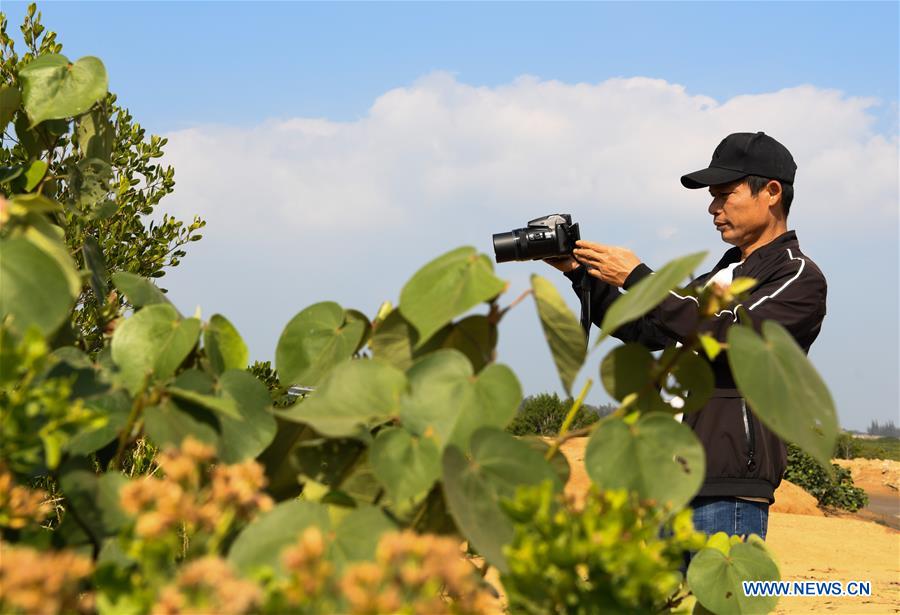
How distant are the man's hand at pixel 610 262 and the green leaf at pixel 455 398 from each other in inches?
108

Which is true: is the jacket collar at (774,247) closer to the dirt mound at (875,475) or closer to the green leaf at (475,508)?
the green leaf at (475,508)

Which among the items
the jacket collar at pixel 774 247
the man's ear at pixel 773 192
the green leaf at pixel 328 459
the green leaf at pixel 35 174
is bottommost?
the green leaf at pixel 328 459

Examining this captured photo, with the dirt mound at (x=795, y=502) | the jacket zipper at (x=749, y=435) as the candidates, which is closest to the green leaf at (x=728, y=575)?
the jacket zipper at (x=749, y=435)

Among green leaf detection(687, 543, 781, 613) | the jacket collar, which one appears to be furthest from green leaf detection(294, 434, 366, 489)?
the jacket collar

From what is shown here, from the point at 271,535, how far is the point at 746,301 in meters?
3.02

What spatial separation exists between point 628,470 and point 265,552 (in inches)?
15.0

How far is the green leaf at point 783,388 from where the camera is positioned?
897 millimetres

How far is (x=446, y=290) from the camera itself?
3.34 ft

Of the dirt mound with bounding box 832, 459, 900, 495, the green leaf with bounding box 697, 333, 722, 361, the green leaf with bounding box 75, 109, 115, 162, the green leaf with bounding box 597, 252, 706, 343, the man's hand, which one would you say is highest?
the man's hand

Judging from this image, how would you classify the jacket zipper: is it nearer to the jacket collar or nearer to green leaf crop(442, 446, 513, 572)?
the jacket collar

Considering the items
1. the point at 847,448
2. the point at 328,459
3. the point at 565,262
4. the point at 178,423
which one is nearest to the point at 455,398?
the point at 328,459

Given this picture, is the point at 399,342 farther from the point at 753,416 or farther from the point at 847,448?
the point at 847,448

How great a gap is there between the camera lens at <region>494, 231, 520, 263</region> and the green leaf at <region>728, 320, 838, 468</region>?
264cm

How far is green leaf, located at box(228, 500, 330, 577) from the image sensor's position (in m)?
0.80
